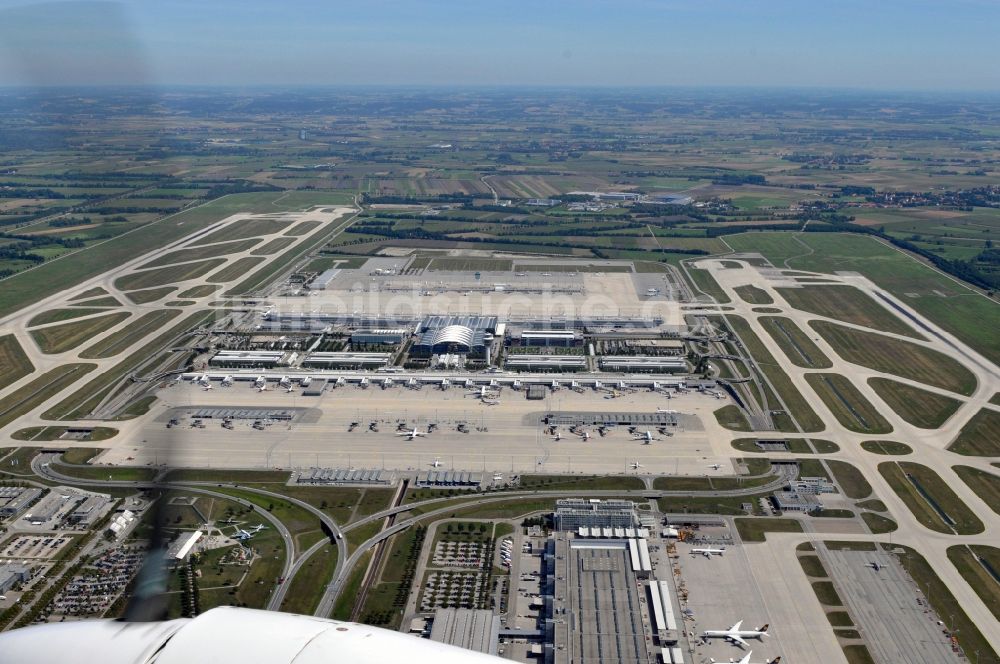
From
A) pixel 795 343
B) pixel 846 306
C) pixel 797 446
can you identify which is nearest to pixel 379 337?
pixel 797 446

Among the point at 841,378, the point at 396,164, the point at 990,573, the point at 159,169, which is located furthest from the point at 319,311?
the point at 396,164

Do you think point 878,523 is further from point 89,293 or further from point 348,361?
point 89,293

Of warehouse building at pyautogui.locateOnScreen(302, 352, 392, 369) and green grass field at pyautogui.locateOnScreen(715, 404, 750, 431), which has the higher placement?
warehouse building at pyautogui.locateOnScreen(302, 352, 392, 369)

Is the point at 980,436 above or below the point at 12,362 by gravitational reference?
below

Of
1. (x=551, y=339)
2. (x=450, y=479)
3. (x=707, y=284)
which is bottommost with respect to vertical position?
(x=450, y=479)

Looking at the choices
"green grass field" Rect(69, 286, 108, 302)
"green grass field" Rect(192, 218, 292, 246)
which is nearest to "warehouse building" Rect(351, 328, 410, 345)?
"green grass field" Rect(69, 286, 108, 302)

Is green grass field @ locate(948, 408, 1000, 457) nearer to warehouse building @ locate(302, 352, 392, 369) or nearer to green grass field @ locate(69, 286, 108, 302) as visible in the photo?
warehouse building @ locate(302, 352, 392, 369)

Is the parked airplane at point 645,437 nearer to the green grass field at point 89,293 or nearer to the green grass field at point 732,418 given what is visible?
the green grass field at point 732,418

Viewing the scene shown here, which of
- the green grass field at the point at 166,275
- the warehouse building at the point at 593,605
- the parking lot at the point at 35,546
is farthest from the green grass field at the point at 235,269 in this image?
the warehouse building at the point at 593,605
